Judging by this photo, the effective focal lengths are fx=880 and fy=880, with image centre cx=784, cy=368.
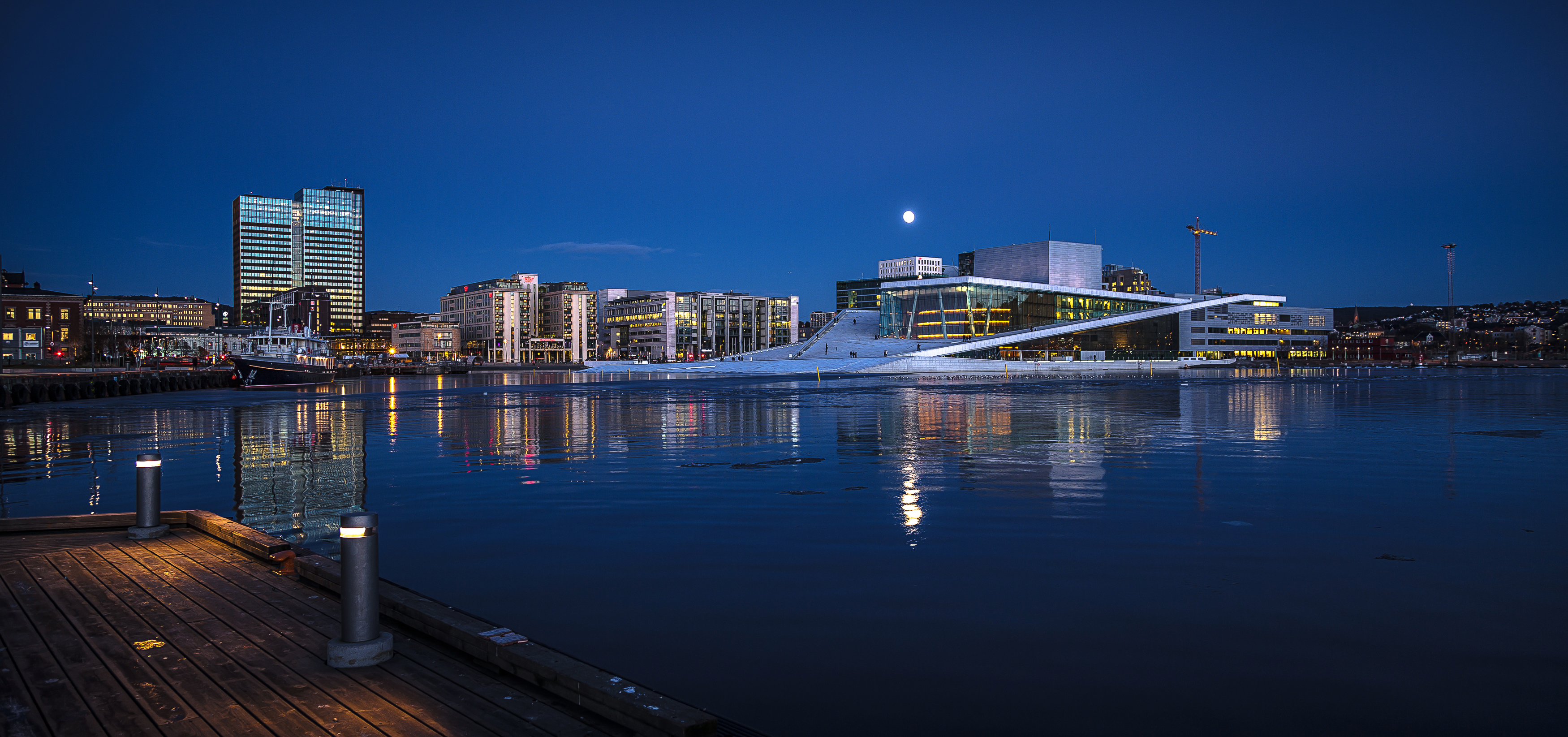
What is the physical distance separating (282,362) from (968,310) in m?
74.4

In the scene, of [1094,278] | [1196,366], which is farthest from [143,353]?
[1196,366]

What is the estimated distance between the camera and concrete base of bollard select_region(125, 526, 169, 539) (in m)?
8.59

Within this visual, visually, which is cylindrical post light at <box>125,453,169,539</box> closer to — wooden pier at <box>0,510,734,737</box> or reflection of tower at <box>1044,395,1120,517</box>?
wooden pier at <box>0,510,734,737</box>

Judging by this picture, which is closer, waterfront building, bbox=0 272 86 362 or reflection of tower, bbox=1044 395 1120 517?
reflection of tower, bbox=1044 395 1120 517

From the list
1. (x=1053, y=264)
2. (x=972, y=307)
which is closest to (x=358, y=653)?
(x=972, y=307)

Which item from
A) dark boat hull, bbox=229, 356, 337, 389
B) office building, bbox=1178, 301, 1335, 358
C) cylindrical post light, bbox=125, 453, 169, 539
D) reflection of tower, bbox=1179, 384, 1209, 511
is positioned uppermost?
office building, bbox=1178, 301, 1335, 358

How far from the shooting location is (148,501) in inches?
339

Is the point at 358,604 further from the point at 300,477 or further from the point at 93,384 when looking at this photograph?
the point at 93,384

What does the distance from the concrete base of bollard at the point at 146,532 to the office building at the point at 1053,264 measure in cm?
11884

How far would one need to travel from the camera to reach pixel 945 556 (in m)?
8.69

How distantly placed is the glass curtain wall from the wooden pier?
105m

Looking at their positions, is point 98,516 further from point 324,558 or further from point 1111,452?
point 1111,452

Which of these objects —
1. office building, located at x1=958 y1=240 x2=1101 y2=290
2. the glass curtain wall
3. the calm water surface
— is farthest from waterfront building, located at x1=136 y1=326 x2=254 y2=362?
the calm water surface

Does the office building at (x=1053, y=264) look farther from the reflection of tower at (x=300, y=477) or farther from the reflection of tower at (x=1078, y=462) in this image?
the reflection of tower at (x=300, y=477)
